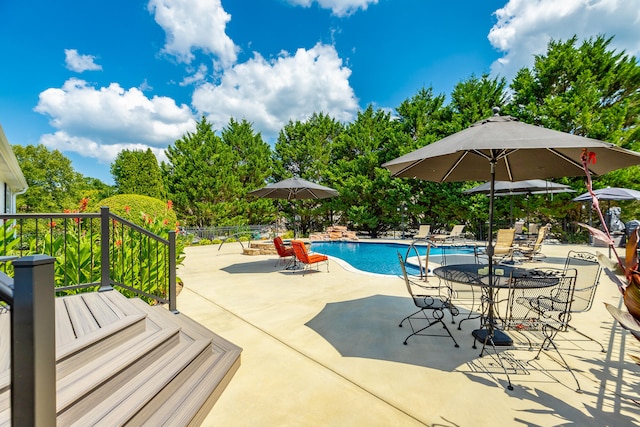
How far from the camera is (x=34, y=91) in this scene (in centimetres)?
2084

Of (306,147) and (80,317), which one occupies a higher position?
(306,147)

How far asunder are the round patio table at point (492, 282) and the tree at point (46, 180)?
1548 inches

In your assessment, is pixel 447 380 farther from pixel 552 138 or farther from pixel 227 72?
pixel 227 72

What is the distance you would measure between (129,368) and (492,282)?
369 centimetres

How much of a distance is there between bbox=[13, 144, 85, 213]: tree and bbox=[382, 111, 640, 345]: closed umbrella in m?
38.8

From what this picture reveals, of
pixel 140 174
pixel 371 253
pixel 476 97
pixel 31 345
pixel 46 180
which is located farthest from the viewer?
pixel 46 180

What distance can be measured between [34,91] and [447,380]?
29.9 metres

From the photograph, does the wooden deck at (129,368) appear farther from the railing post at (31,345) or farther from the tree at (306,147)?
the tree at (306,147)

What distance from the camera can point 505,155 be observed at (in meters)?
3.87

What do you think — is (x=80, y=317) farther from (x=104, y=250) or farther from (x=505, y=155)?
(x=505, y=155)

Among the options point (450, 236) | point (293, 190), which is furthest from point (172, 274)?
point (450, 236)

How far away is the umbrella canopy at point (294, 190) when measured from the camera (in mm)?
9023

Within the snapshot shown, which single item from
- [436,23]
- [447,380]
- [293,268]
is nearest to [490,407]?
[447,380]

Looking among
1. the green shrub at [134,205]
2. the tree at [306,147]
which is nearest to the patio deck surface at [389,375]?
the green shrub at [134,205]
